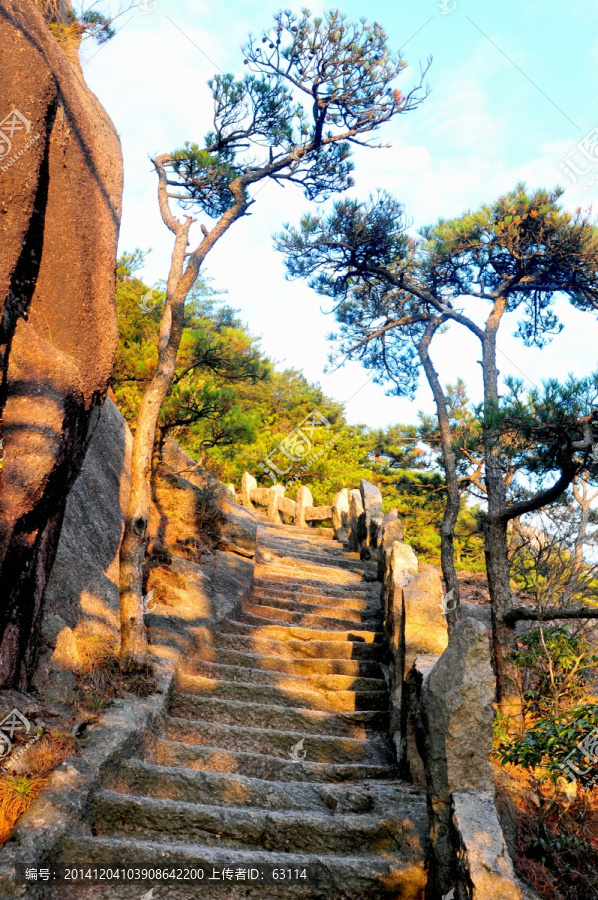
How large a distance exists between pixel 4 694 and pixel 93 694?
3.03 ft

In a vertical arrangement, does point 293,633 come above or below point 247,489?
below

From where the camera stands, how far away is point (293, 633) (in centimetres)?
720

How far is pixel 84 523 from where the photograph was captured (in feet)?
19.8

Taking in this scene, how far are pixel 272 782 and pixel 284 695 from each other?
4.86 ft

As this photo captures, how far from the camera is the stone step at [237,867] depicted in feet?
10.8

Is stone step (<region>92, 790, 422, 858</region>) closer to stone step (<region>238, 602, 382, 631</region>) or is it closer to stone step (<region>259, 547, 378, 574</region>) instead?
stone step (<region>238, 602, 382, 631</region>)

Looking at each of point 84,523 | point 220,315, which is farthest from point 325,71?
point 220,315

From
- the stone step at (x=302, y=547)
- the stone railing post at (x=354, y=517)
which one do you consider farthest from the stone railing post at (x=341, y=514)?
the stone step at (x=302, y=547)

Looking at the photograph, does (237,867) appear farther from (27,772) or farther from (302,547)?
(302,547)

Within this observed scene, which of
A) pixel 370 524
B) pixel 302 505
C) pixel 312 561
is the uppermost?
pixel 302 505

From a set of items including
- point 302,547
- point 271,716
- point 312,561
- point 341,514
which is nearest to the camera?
point 271,716

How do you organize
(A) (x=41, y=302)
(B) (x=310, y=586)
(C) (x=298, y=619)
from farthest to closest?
(B) (x=310, y=586), (C) (x=298, y=619), (A) (x=41, y=302)

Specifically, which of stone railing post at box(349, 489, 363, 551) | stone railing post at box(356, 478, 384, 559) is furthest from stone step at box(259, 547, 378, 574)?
stone railing post at box(349, 489, 363, 551)

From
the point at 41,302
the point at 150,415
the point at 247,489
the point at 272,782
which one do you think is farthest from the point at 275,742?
the point at 247,489
